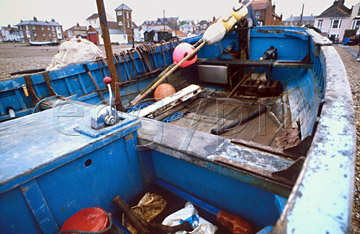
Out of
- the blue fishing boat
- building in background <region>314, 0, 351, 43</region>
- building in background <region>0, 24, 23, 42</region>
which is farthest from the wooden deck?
building in background <region>0, 24, 23, 42</region>

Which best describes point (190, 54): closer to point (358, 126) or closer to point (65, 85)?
point (65, 85)

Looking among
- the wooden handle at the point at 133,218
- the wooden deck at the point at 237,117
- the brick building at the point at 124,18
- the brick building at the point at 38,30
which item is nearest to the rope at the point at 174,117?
the wooden deck at the point at 237,117

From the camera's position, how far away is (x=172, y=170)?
217 cm

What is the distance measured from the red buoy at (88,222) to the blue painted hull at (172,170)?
0.21 metres

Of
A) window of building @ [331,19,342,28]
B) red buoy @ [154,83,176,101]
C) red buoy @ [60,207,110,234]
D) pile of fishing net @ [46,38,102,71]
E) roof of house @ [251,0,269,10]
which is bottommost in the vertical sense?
red buoy @ [60,207,110,234]

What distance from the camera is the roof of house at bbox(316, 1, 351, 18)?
34969 millimetres

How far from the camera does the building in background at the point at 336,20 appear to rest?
34812 mm

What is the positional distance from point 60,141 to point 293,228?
178 cm

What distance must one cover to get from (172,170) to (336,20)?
4731cm

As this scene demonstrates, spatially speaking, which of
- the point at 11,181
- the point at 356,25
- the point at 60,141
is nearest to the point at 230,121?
the point at 60,141

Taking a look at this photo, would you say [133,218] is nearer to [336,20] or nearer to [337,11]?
[336,20]

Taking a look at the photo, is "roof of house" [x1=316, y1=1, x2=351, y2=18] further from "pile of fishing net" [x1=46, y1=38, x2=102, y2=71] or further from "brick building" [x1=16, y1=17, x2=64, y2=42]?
"brick building" [x1=16, y1=17, x2=64, y2=42]

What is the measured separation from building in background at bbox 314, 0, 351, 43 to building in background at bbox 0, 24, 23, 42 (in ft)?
320

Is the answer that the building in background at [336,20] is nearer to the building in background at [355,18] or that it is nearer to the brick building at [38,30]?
the building in background at [355,18]
